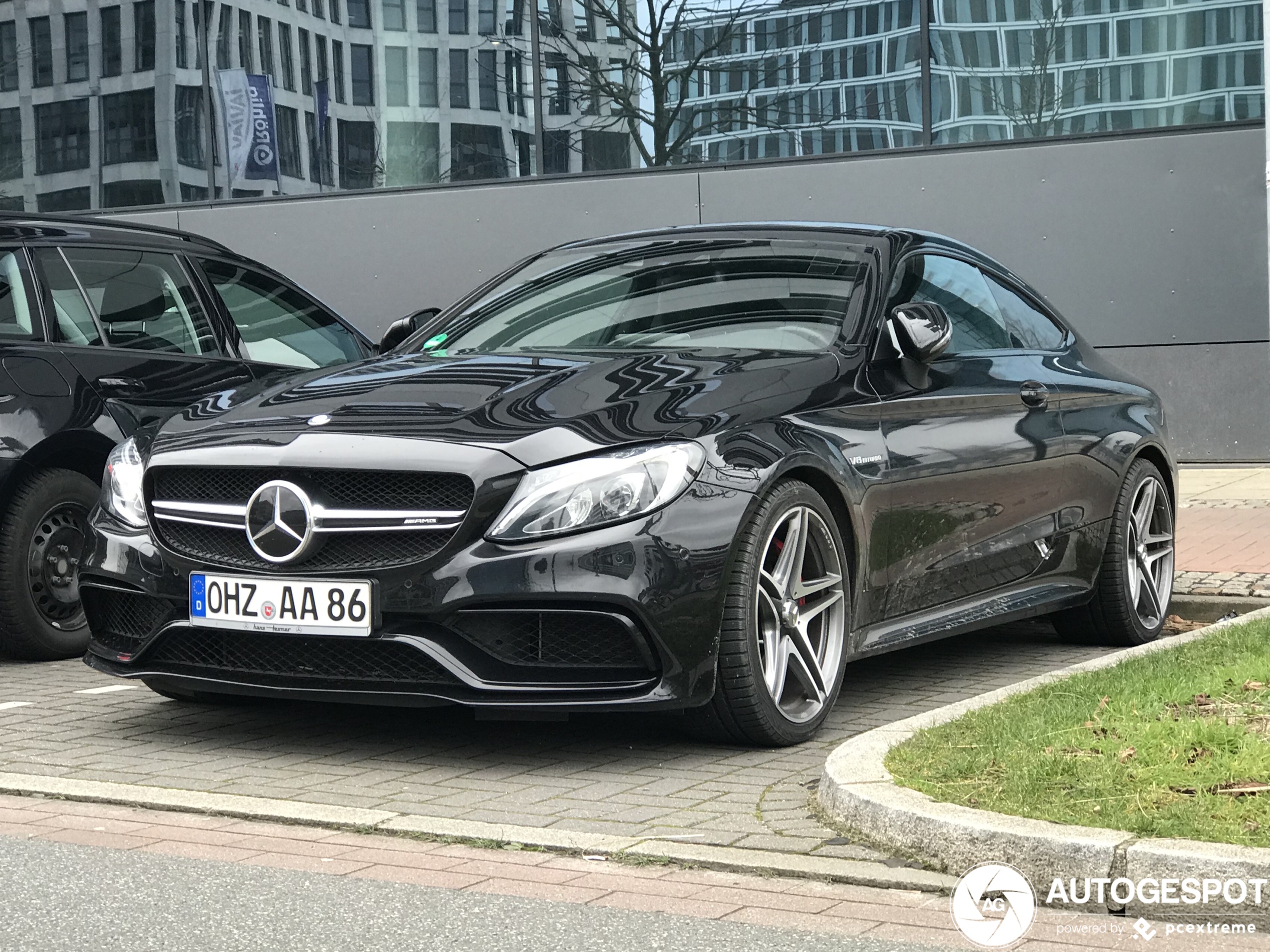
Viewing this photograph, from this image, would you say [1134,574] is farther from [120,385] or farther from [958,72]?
[958,72]

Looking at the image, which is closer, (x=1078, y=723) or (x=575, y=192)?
(x=1078, y=723)

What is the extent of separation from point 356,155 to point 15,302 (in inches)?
359

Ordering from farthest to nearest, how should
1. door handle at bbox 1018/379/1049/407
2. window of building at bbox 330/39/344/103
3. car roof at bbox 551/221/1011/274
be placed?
1. window of building at bbox 330/39/344/103
2. door handle at bbox 1018/379/1049/407
3. car roof at bbox 551/221/1011/274

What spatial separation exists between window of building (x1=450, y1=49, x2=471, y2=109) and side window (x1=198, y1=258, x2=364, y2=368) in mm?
7619

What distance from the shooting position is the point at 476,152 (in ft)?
51.6

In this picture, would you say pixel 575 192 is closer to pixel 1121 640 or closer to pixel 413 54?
pixel 413 54

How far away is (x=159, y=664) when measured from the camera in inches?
215

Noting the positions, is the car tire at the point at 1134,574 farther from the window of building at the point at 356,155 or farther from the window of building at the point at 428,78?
the window of building at the point at 356,155

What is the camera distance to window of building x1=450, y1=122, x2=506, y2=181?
1566cm

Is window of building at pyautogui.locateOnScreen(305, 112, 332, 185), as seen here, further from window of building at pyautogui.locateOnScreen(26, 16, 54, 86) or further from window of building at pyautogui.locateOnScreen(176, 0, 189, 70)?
window of building at pyautogui.locateOnScreen(26, 16, 54, 86)

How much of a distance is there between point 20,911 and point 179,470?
5.88ft

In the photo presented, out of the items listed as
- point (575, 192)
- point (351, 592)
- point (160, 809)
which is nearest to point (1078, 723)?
point (351, 592)

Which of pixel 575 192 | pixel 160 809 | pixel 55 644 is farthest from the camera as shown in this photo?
pixel 575 192

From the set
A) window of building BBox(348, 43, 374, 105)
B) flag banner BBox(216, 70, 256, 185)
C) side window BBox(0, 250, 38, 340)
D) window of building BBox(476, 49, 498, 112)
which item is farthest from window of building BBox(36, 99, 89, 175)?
side window BBox(0, 250, 38, 340)
